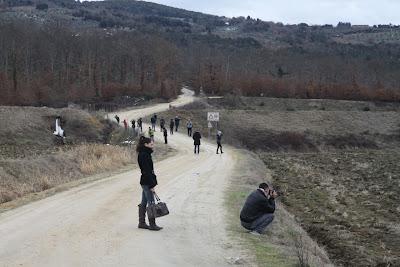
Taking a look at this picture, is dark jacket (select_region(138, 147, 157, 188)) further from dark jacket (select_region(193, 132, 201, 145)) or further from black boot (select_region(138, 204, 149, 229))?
dark jacket (select_region(193, 132, 201, 145))

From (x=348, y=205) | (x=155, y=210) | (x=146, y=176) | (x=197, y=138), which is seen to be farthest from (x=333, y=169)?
(x=146, y=176)

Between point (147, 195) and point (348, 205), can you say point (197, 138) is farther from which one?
point (147, 195)

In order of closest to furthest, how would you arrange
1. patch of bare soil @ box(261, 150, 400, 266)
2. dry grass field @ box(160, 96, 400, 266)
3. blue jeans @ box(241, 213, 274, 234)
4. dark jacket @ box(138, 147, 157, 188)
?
dark jacket @ box(138, 147, 157, 188) → blue jeans @ box(241, 213, 274, 234) → patch of bare soil @ box(261, 150, 400, 266) → dry grass field @ box(160, 96, 400, 266)

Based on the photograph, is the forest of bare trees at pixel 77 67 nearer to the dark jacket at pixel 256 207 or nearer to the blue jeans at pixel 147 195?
the dark jacket at pixel 256 207

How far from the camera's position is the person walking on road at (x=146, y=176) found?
12.8 m

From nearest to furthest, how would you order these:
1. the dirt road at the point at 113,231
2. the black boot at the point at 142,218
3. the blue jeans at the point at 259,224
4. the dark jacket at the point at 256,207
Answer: the dirt road at the point at 113,231
the black boot at the point at 142,218
the blue jeans at the point at 259,224
the dark jacket at the point at 256,207

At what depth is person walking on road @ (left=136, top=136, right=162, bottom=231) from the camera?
Result: 1278 centimetres

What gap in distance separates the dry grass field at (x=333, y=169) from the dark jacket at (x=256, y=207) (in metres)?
2.00

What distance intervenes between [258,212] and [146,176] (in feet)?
9.64

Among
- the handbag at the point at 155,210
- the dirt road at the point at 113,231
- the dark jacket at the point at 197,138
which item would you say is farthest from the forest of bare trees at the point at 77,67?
the handbag at the point at 155,210

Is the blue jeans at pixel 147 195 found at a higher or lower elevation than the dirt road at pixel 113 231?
higher

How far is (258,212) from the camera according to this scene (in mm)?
14016

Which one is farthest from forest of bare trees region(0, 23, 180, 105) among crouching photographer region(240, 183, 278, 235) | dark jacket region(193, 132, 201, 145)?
crouching photographer region(240, 183, 278, 235)

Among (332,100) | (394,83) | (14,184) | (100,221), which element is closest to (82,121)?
(14,184)
